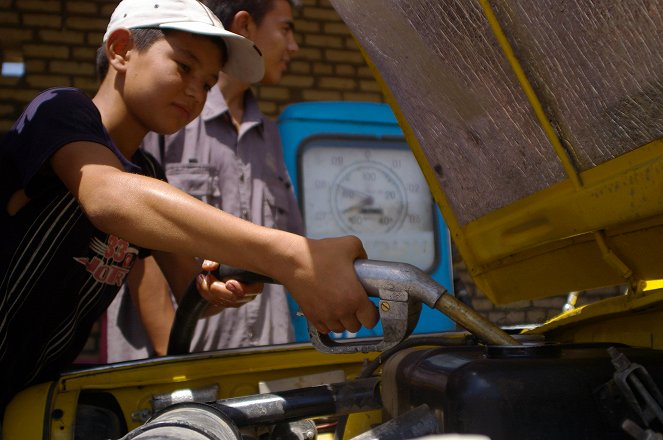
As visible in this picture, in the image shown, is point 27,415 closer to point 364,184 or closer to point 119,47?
point 119,47

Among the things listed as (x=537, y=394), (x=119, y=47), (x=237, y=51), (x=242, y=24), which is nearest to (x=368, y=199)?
(x=242, y=24)

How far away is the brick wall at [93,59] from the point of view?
4.39m

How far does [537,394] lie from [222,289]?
723mm

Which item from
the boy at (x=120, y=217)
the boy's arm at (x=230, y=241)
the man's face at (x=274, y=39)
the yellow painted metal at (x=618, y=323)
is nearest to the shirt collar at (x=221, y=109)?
the man's face at (x=274, y=39)

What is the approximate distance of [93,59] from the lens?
14.7ft

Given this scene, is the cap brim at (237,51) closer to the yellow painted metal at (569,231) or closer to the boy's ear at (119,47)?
the boy's ear at (119,47)

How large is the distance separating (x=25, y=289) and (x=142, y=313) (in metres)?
0.65

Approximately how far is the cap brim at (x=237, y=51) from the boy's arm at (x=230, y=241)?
0.40 m

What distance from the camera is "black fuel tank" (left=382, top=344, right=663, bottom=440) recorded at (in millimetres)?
961

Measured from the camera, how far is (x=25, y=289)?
4.92 ft

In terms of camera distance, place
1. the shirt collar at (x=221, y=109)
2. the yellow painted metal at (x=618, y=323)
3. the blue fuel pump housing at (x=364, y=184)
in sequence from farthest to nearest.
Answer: the blue fuel pump housing at (x=364, y=184), the shirt collar at (x=221, y=109), the yellow painted metal at (x=618, y=323)

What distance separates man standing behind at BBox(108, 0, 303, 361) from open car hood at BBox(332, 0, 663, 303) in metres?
1.32

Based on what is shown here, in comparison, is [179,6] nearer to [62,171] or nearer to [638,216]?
[62,171]

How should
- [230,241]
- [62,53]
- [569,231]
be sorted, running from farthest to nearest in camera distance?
[62,53] < [569,231] < [230,241]
